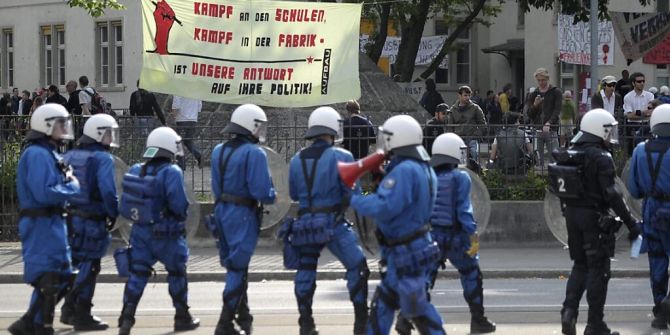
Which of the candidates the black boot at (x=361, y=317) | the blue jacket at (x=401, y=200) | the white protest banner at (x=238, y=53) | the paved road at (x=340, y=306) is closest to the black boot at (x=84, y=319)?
the paved road at (x=340, y=306)

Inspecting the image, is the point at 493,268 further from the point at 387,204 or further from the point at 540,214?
the point at 387,204

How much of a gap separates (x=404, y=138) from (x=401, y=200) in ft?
1.60

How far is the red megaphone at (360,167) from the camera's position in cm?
978

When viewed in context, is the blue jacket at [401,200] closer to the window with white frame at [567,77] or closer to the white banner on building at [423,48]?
the white banner on building at [423,48]

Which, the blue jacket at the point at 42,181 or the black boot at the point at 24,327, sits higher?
the blue jacket at the point at 42,181

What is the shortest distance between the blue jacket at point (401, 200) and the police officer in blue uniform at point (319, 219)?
4.94 ft

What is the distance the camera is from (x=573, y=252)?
11414 mm

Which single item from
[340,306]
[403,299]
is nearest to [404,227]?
[403,299]

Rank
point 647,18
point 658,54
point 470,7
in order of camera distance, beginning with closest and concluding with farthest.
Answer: point 647,18
point 658,54
point 470,7

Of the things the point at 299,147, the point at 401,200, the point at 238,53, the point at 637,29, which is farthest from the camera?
the point at 637,29

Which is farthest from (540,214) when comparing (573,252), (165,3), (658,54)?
(658,54)

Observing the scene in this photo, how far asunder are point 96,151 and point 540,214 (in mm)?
7738

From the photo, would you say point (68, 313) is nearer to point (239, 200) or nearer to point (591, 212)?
point (239, 200)

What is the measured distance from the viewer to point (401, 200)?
9.30 metres
